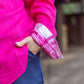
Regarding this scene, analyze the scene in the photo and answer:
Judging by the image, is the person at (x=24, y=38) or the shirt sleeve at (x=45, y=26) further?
the shirt sleeve at (x=45, y=26)

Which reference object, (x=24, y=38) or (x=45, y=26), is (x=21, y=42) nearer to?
(x=24, y=38)

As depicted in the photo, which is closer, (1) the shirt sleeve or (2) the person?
(2) the person

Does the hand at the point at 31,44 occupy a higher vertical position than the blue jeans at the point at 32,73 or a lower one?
higher

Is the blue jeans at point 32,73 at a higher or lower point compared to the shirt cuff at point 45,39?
lower

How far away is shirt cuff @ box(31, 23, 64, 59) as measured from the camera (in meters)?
1.35

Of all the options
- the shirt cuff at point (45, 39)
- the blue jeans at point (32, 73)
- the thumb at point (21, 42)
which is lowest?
the blue jeans at point (32, 73)

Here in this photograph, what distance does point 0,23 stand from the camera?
1265 mm

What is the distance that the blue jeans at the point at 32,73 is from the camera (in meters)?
1.35

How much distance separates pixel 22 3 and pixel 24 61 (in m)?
0.33

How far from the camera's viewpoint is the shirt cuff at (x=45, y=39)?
1.35m

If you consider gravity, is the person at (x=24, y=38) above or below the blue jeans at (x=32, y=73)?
above

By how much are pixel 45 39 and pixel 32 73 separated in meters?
0.20

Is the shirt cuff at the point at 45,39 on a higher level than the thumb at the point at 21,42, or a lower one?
lower

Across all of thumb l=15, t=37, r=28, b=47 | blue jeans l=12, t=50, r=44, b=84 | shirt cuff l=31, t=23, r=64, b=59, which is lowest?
blue jeans l=12, t=50, r=44, b=84
